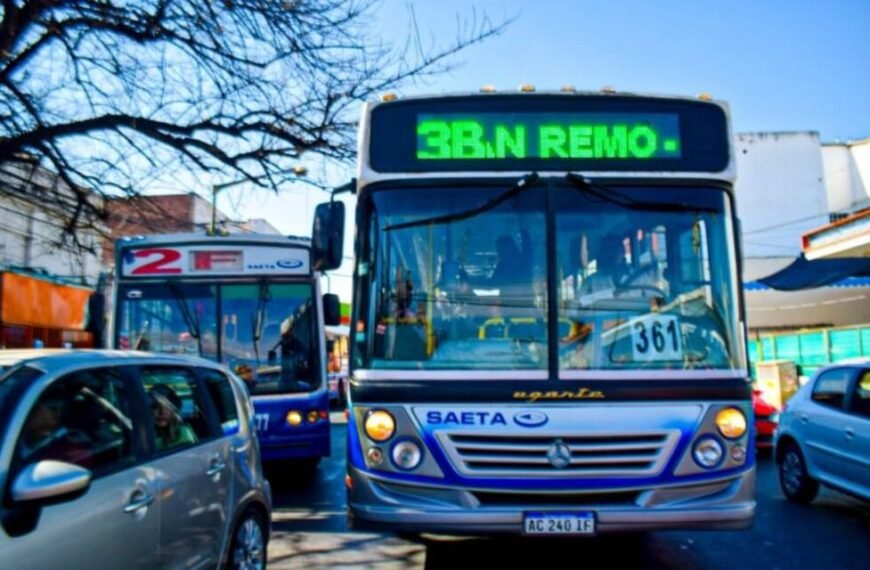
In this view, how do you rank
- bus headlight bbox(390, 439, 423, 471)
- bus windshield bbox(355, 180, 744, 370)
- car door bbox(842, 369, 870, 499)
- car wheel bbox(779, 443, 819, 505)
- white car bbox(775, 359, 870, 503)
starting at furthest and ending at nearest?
car wheel bbox(779, 443, 819, 505) → white car bbox(775, 359, 870, 503) → car door bbox(842, 369, 870, 499) → bus windshield bbox(355, 180, 744, 370) → bus headlight bbox(390, 439, 423, 471)

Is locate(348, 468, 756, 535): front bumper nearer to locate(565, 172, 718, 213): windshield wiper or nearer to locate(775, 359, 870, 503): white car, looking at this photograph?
locate(565, 172, 718, 213): windshield wiper

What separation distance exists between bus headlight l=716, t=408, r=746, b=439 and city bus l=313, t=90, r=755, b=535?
0.01 m

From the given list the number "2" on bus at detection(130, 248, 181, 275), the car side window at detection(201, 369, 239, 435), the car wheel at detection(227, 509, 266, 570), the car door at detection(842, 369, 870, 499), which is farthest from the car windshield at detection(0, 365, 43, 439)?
the car door at detection(842, 369, 870, 499)

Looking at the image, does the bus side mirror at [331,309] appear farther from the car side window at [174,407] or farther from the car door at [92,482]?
the car door at [92,482]

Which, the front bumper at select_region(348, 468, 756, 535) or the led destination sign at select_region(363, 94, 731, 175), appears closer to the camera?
the front bumper at select_region(348, 468, 756, 535)

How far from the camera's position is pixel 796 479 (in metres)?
8.33

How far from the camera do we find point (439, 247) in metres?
4.88

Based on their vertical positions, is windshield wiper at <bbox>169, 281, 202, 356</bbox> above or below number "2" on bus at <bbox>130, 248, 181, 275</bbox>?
below

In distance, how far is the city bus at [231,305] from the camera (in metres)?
9.27

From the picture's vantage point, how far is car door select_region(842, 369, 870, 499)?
701 centimetres

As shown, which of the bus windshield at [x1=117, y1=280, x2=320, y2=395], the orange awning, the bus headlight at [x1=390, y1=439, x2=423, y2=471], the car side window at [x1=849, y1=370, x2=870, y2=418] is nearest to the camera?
the bus headlight at [x1=390, y1=439, x2=423, y2=471]

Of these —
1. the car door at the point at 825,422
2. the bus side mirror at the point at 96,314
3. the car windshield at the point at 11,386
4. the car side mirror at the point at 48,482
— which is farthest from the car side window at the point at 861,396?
the bus side mirror at the point at 96,314

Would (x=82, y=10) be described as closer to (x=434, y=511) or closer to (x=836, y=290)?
(x=434, y=511)

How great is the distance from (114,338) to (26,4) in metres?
4.03
